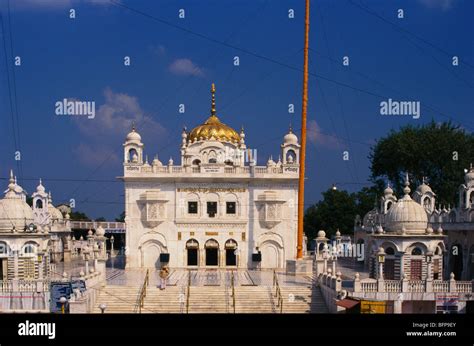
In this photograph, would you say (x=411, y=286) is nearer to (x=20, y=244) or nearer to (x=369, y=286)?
(x=369, y=286)

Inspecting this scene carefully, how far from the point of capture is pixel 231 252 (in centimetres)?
3734

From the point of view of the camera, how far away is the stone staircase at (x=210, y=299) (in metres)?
24.3

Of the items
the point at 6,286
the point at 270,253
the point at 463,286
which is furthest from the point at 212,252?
the point at 463,286

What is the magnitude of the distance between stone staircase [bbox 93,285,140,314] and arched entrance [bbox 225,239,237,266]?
11046mm

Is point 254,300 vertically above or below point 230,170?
below

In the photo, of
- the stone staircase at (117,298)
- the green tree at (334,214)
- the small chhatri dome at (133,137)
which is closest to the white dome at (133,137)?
the small chhatri dome at (133,137)

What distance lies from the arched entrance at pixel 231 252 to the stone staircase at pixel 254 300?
10.3m

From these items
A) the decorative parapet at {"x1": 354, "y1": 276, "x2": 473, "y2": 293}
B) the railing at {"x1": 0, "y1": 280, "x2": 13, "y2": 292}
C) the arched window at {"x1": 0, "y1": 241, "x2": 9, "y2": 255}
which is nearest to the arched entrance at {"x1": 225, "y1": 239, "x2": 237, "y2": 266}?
the arched window at {"x1": 0, "y1": 241, "x2": 9, "y2": 255}

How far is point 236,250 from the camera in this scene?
37.2m

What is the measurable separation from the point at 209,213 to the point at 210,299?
12.5 meters

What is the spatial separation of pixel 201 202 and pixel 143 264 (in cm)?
456

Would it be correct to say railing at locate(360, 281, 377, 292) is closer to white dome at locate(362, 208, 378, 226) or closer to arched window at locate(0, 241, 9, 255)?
arched window at locate(0, 241, 9, 255)
